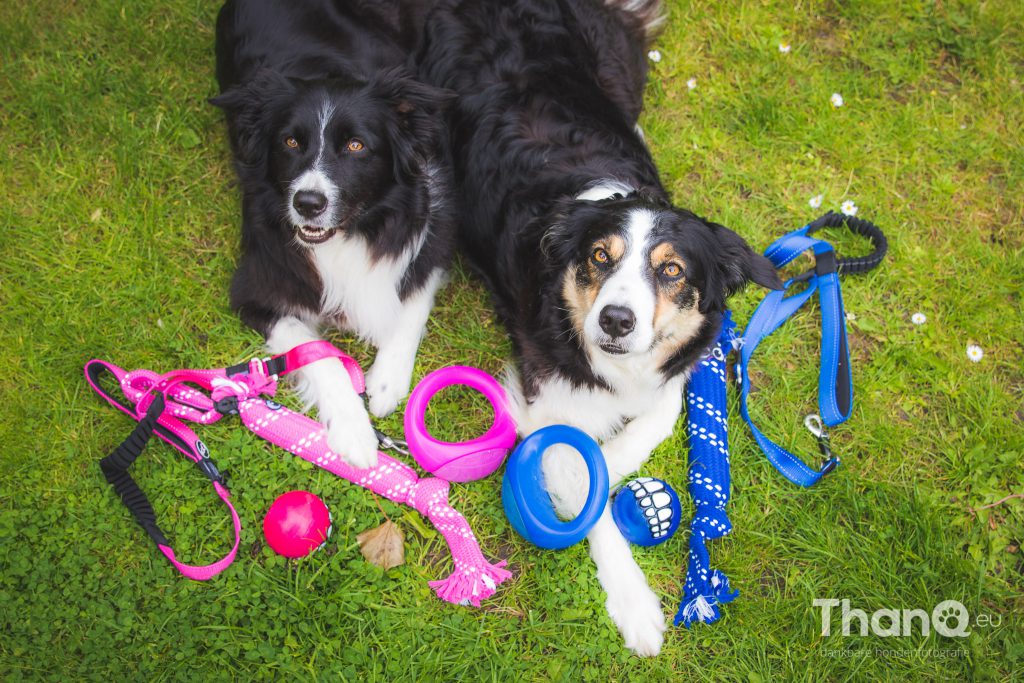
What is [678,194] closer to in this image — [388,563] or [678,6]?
[678,6]

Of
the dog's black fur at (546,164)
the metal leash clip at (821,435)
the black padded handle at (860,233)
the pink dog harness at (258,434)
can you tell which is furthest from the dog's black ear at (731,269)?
the pink dog harness at (258,434)

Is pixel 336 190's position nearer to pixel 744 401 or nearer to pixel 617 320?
pixel 617 320

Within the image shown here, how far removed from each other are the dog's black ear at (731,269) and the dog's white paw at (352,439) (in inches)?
67.1

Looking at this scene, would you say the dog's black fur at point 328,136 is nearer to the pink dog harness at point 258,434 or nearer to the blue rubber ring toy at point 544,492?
the pink dog harness at point 258,434

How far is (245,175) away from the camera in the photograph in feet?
11.5

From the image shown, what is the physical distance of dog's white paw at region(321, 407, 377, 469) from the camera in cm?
347

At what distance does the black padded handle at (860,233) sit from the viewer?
13.9 feet

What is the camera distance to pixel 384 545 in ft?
11.3

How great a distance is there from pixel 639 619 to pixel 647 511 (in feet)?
1.58

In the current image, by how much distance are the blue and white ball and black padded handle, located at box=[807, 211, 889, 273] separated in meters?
1.81

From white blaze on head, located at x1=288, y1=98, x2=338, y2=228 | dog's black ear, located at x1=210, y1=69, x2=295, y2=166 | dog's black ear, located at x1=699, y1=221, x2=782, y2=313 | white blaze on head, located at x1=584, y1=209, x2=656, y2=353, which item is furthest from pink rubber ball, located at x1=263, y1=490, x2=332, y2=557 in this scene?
dog's black ear, located at x1=699, y1=221, x2=782, y2=313

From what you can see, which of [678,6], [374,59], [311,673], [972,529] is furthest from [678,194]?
[311,673]

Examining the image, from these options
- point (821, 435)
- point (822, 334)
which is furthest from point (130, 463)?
point (822, 334)

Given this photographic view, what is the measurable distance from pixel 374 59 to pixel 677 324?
2.35 meters
